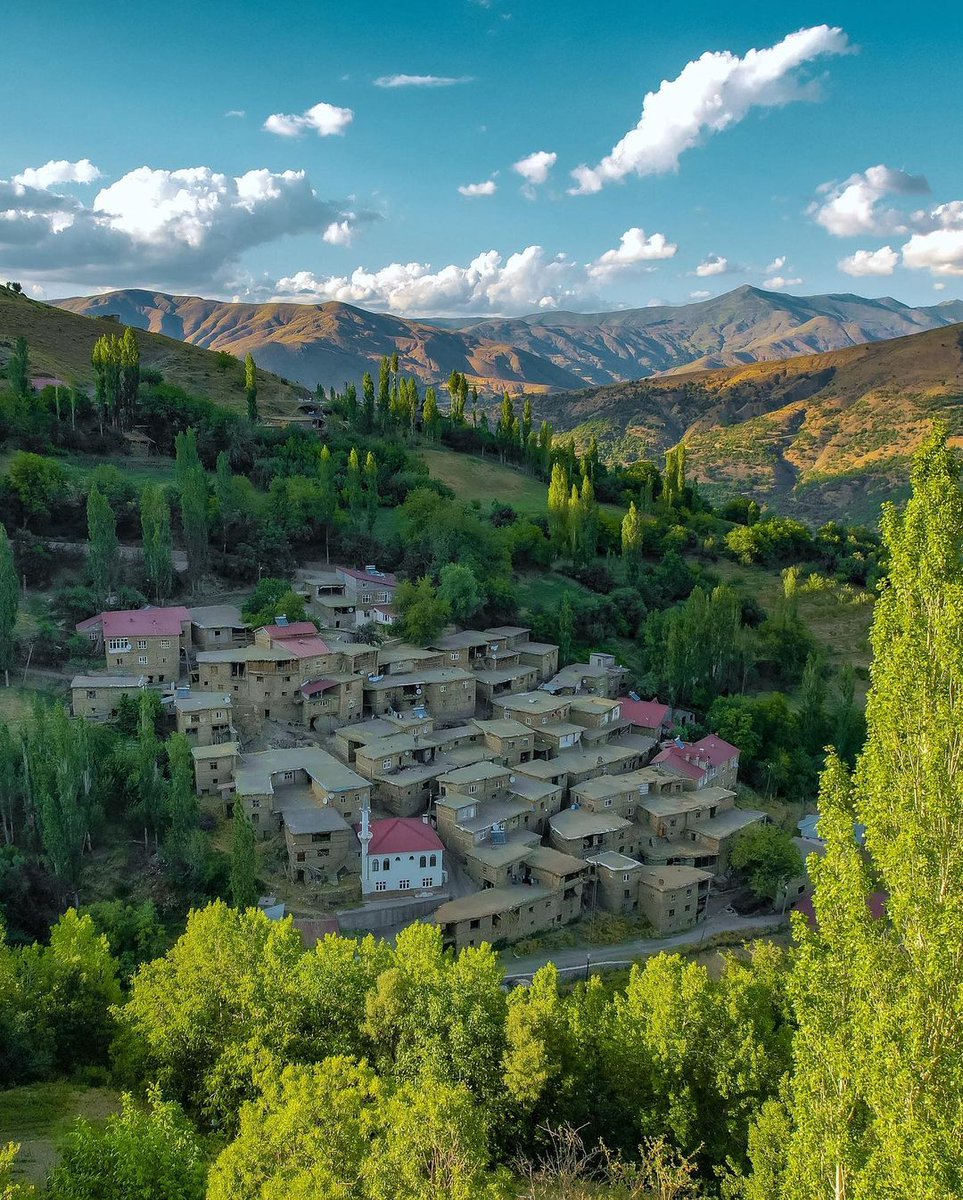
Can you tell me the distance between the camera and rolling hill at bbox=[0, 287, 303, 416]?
2891 inches

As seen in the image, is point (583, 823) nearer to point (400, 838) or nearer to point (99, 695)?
point (400, 838)

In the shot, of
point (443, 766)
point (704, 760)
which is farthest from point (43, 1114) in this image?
point (704, 760)

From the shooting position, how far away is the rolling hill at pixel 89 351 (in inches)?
2891

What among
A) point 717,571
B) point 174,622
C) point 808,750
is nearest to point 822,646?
point 717,571

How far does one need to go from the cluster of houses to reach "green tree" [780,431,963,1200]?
18.4 m

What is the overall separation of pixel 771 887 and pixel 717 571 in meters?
36.4

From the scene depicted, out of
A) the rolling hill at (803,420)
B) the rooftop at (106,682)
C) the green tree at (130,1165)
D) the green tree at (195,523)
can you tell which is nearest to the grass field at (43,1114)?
the green tree at (130,1165)

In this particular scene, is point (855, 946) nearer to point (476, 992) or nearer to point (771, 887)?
point (476, 992)

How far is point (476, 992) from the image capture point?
17109 millimetres

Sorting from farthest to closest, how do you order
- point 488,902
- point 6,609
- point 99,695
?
1. point 6,609
2. point 99,695
3. point 488,902

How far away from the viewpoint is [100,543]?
3869cm

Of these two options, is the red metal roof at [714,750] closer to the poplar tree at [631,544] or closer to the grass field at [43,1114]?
the poplar tree at [631,544]

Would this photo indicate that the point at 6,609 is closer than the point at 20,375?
Yes

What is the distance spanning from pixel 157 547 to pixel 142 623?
6.29 m
